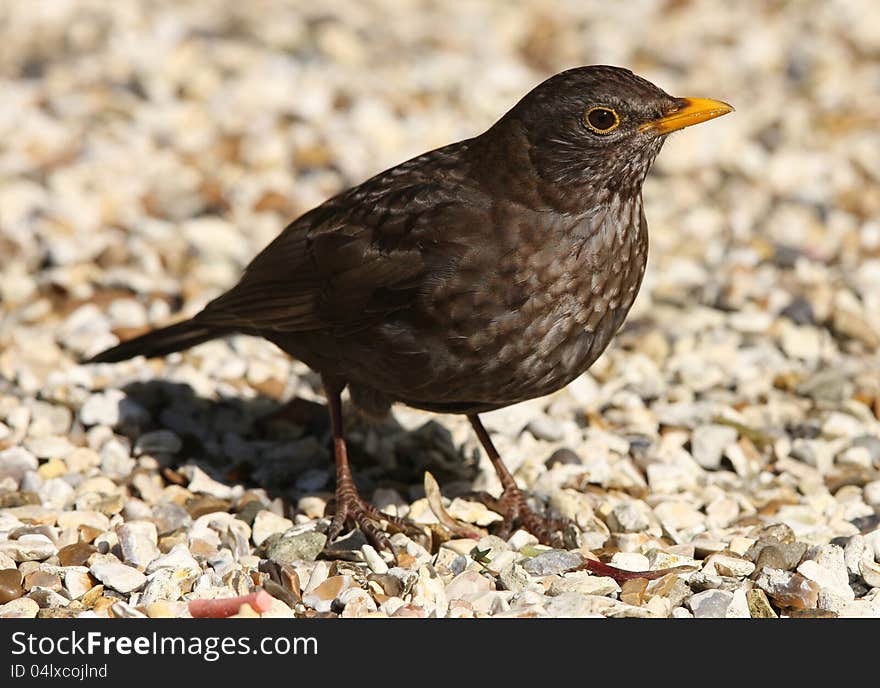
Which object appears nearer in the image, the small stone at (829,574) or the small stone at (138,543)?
the small stone at (829,574)

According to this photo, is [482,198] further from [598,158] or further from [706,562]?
[706,562]

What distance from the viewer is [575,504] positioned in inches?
218

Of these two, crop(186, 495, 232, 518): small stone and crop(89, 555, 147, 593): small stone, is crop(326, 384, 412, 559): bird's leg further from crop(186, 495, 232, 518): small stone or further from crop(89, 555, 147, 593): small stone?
crop(89, 555, 147, 593): small stone

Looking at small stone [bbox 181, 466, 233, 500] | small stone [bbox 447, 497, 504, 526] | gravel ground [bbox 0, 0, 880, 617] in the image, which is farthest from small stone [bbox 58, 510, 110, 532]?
small stone [bbox 447, 497, 504, 526]

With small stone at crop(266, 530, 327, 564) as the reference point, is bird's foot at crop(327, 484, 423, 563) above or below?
above

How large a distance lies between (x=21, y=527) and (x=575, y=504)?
2154 millimetres

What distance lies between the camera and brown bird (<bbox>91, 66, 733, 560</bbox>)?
4914mm

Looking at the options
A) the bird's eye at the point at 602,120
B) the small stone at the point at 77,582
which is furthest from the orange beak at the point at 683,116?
the small stone at the point at 77,582

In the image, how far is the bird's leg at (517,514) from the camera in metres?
5.36

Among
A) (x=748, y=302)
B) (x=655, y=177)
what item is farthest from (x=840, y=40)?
(x=748, y=302)

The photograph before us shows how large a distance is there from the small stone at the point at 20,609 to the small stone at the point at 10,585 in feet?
0.13

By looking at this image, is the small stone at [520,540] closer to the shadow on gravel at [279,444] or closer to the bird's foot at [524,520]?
the bird's foot at [524,520]

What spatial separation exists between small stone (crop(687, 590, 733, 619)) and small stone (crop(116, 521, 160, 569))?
6.32ft

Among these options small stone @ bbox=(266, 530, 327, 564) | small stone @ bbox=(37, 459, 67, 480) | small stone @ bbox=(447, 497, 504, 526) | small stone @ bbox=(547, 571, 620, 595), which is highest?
small stone @ bbox=(37, 459, 67, 480)
